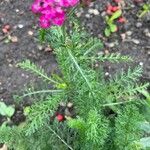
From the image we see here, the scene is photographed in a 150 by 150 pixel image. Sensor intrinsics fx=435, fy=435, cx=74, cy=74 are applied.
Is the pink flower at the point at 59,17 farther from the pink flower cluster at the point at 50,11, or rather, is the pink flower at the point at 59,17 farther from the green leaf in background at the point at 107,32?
the green leaf in background at the point at 107,32

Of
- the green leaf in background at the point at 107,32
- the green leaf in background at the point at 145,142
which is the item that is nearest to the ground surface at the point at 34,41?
the green leaf in background at the point at 107,32

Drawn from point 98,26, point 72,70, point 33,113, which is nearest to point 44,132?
point 33,113

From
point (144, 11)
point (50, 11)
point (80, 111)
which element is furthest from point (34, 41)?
point (50, 11)

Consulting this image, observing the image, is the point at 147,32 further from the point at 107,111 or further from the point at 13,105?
the point at 13,105

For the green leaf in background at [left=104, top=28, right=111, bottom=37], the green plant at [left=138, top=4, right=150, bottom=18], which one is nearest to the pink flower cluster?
the green leaf in background at [left=104, top=28, right=111, bottom=37]

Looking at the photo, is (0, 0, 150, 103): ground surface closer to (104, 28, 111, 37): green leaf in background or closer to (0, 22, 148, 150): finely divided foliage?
(104, 28, 111, 37): green leaf in background

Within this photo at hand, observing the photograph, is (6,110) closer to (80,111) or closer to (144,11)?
(80,111)
